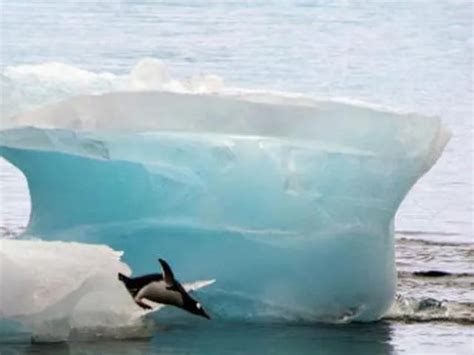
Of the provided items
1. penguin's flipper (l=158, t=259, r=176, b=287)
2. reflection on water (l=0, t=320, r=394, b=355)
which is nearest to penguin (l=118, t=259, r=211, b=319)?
penguin's flipper (l=158, t=259, r=176, b=287)

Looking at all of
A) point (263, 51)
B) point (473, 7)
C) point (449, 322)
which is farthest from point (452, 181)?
point (473, 7)

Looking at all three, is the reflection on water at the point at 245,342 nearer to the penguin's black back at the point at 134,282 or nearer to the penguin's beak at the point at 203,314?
the penguin's beak at the point at 203,314

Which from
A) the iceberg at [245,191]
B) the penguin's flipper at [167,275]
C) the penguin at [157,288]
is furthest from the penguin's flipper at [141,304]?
the iceberg at [245,191]

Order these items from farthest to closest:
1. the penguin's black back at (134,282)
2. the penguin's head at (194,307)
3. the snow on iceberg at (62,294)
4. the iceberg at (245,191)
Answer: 1. the iceberg at (245,191)
2. the penguin's head at (194,307)
3. the penguin's black back at (134,282)
4. the snow on iceberg at (62,294)

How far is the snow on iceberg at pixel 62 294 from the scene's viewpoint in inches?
368

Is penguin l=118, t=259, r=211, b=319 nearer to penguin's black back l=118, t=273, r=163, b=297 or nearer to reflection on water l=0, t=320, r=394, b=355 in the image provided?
penguin's black back l=118, t=273, r=163, b=297

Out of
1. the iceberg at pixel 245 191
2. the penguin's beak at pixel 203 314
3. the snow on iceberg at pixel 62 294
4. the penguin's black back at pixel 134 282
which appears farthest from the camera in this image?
the iceberg at pixel 245 191

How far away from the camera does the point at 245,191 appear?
33.0 feet

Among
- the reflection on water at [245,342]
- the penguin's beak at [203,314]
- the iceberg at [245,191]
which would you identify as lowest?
the reflection on water at [245,342]

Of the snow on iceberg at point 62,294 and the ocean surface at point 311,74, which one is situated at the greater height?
the ocean surface at point 311,74

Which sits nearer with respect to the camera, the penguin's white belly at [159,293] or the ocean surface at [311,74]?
the penguin's white belly at [159,293]

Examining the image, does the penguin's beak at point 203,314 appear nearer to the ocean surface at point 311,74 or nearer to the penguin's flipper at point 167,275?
the ocean surface at point 311,74

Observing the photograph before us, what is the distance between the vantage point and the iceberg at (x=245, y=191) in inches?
395

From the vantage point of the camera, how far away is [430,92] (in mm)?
20250
